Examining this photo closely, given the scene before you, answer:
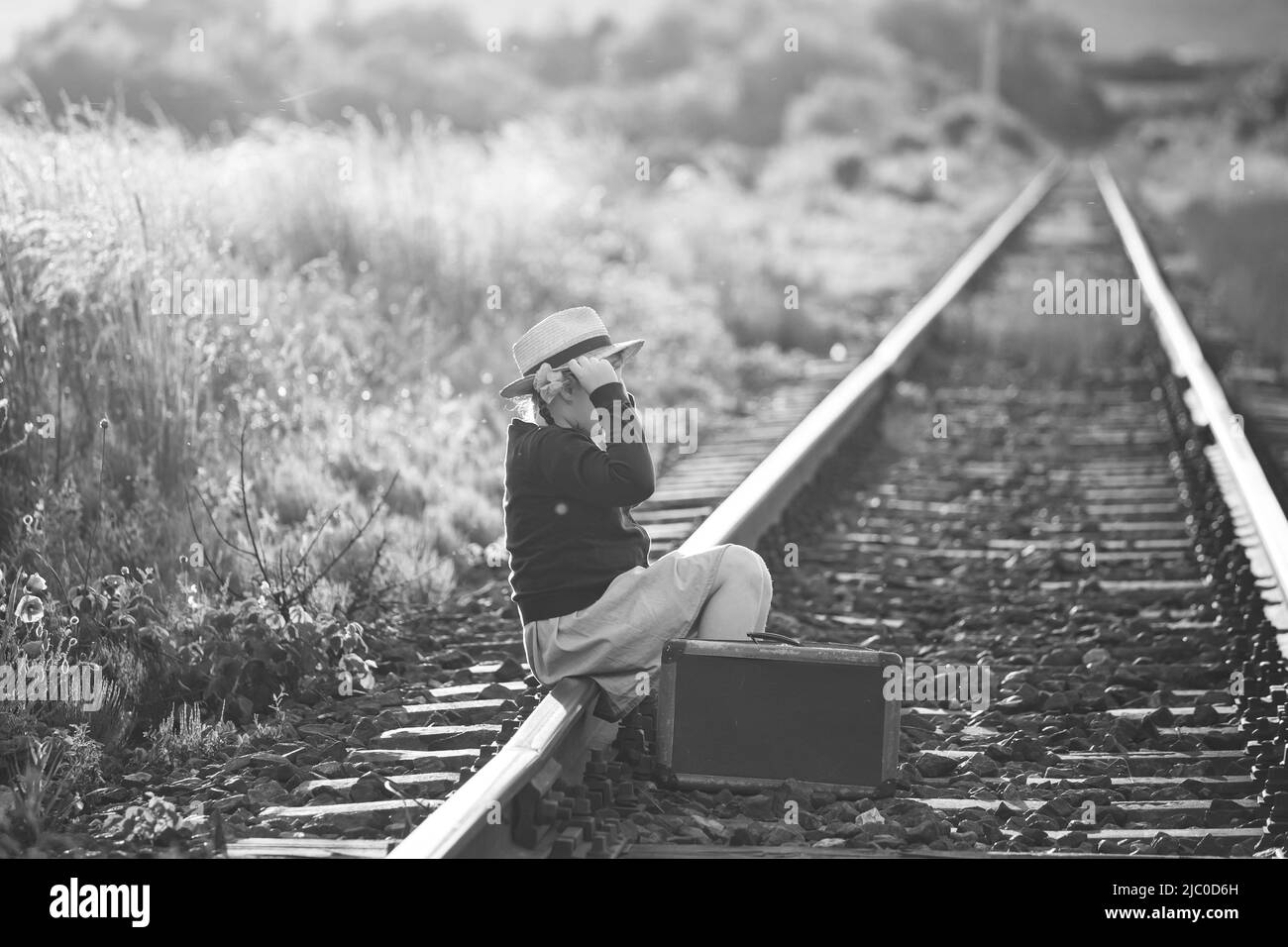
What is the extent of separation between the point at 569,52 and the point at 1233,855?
1693 inches

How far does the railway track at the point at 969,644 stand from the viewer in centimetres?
356

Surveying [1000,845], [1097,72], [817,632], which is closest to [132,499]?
[817,632]

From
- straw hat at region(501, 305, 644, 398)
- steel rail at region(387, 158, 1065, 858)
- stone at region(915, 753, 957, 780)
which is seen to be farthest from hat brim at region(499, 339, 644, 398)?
stone at region(915, 753, 957, 780)

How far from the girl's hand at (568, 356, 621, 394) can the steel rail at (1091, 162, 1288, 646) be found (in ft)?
6.98

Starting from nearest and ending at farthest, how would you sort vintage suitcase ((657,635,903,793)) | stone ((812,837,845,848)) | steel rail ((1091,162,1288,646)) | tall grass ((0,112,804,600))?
stone ((812,837,845,848)) → vintage suitcase ((657,635,903,793)) → steel rail ((1091,162,1288,646)) → tall grass ((0,112,804,600))

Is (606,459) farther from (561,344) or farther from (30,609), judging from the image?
(30,609)

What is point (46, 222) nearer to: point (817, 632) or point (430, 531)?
point (430, 531)

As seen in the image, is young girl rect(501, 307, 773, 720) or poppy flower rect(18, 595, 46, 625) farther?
poppy flower rect(18, 595, 46, 625)

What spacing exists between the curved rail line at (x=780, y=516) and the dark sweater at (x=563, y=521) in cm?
27

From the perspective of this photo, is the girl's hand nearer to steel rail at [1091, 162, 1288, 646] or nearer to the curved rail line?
the curved rail line

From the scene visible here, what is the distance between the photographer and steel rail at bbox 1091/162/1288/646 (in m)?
4.96

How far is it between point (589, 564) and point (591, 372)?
513 millimetres

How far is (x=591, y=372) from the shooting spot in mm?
4062

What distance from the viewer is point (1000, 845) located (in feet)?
11.6
